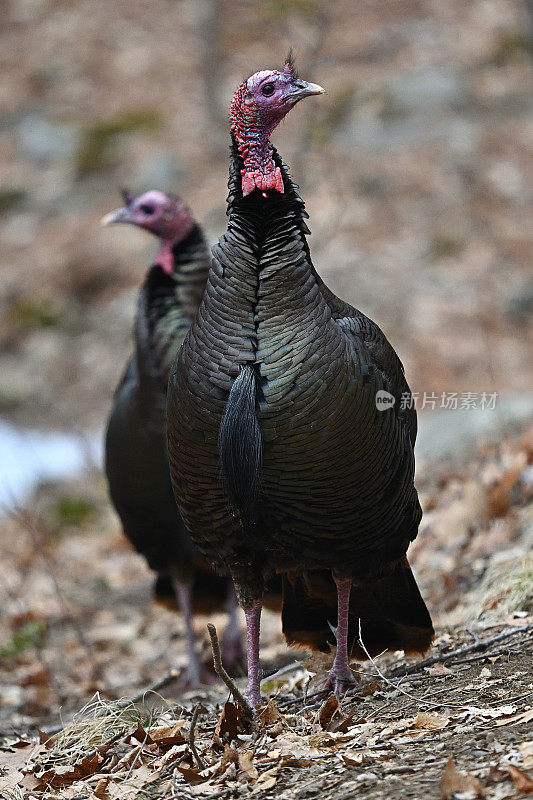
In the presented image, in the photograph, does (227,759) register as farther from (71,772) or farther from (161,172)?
(161,172)

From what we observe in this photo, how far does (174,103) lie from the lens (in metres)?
14.5

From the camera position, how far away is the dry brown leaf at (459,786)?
7.80ft

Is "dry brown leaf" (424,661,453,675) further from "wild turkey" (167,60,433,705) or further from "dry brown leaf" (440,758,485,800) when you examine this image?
"dry brown leaf" (440,758,485,800)

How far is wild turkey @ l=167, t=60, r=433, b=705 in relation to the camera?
Answer: 3059 millimetres

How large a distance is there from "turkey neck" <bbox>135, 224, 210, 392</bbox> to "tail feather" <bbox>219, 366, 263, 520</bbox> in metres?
1.57

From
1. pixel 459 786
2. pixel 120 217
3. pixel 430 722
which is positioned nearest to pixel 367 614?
Answer: pixel 430 722

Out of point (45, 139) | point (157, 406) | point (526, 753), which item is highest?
point (45, 139)

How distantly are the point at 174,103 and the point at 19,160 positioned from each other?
2337 millimetres

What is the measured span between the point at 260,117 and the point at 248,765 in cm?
200

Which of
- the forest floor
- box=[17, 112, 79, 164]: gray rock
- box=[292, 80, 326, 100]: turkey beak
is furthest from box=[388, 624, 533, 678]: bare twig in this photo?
box=[17, 112, 79, 164]: gray rock

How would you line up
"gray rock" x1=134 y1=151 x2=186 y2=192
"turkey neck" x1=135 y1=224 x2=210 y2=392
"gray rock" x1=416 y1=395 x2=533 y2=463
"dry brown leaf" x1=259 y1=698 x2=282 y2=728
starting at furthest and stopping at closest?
"gray rock" x1=134 y1=151 x2=186 y2=192 < "gray rock" x1=416 y1=395 x2=533 y2=463 < "turkey neck" x1=135 y1=224 x2=210 y2=392 < "dry brown leaf" x1=259 y1=698 x2=282 y2=728

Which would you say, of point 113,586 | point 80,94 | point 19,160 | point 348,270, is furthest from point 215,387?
point 80,94

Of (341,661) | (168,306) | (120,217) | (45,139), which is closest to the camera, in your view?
(341,661)

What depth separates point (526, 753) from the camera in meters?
2.54
